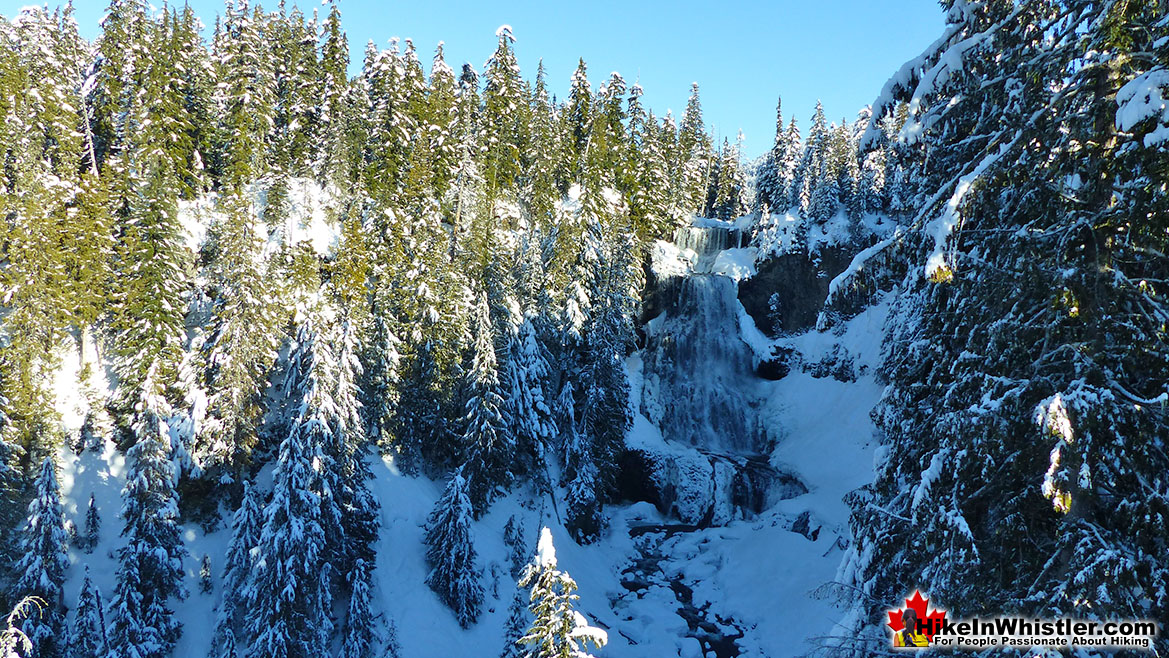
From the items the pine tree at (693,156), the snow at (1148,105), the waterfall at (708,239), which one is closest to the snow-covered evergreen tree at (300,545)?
the snow at (1148,105)

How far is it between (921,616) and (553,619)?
5030 millimetres

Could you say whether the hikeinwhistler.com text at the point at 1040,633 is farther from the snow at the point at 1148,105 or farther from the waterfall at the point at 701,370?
the waterfall at the point at 701,370

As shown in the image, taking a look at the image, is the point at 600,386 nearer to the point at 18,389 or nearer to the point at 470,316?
the point at 470,316

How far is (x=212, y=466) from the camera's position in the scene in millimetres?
23062

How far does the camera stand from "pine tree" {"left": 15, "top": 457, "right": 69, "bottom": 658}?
17375mm

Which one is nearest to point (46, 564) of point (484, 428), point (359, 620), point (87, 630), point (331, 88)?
point (87, 630)

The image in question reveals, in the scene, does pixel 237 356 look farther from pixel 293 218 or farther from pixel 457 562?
pixel 293 218

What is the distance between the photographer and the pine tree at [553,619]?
9.02 m

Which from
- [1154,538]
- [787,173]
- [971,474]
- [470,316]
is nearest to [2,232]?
[470,316]

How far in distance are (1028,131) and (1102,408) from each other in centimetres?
304

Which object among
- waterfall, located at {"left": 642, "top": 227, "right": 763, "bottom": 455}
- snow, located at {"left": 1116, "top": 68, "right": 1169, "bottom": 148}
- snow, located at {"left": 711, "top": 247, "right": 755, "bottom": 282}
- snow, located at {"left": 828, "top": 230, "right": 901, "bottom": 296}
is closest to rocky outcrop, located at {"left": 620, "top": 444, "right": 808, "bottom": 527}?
waterfall, located at {"left": 642, "top": 227, "right": 763, "bottom": 455}

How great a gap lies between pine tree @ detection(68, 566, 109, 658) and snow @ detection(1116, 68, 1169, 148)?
986 inches

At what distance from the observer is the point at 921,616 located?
7.05 metres

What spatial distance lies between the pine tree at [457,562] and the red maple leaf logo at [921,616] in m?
17.0
